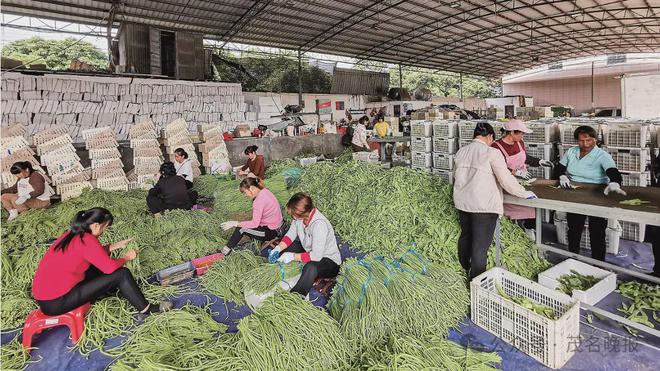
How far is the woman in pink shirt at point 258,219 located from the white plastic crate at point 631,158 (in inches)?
161

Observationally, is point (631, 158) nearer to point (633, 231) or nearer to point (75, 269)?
point (633, 231)

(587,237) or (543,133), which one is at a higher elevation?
(543,133)

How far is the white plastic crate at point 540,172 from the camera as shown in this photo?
4.79 metres

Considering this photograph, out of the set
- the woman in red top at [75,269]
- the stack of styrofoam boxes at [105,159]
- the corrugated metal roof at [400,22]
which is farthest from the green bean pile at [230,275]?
the corrugated metal roof at [400,22]

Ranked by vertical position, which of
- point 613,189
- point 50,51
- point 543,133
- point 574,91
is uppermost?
point 50,51

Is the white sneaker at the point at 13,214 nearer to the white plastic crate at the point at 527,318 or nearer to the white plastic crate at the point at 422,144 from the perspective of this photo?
the white plastic crate at the point at 422,144

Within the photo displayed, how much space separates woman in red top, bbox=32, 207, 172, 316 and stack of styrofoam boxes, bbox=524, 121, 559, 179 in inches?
195

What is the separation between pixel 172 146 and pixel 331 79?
1279 cm

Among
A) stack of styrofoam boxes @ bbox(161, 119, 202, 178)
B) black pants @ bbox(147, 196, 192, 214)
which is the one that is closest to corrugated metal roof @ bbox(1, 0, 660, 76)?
stack of styrofoam boxes @ bbox(161, 119, 202, 178)

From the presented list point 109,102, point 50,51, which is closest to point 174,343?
point 109,102

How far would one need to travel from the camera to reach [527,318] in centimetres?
252

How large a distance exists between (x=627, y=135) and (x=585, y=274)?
185cm

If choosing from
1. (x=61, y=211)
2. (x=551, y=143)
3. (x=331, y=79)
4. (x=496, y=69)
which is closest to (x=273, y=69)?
(x=331, y=79)

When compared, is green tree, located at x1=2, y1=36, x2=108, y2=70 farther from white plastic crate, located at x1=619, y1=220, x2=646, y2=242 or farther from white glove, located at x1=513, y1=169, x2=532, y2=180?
white plastic crate, located at x1=619, y1=220, x2=646, y2=242
